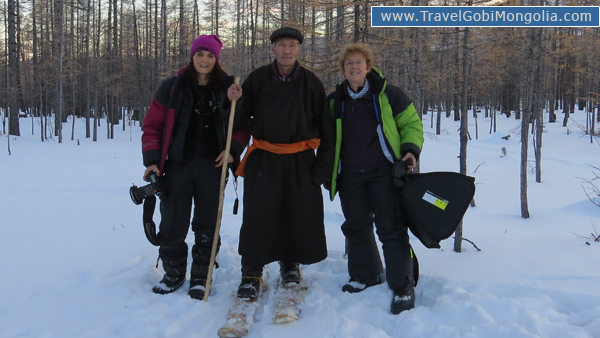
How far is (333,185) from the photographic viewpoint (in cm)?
366

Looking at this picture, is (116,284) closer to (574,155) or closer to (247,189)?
(247,189)

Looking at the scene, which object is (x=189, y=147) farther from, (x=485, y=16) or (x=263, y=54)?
(x=263, y=54)

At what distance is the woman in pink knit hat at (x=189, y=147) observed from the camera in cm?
353

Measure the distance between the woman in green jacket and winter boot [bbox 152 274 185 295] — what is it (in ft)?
5.19

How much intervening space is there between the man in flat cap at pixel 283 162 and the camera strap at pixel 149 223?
A: 83 centimetres

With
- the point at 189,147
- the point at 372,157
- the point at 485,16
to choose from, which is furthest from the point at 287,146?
the point at 485,16

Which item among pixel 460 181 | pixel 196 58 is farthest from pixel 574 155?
pixel 196 58

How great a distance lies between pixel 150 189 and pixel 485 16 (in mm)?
5986

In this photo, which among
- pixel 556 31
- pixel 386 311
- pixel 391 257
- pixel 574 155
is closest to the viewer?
pixel 386 311

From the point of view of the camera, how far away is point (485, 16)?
6520mm

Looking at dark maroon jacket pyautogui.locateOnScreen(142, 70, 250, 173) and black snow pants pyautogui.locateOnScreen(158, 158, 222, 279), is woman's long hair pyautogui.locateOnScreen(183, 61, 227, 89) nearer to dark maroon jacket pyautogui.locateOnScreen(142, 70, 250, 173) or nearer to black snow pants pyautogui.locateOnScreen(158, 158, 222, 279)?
dark maroon jacket pyautogui.locateOnScreen(142, 70, 250, 173)

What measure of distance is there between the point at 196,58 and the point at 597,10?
7.41m

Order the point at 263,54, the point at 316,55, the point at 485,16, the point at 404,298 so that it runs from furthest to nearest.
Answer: the point at 263,54 → the point at 316,55 → the point at 485,16 → the point at 404,298

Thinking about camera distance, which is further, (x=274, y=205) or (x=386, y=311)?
(x=274, y=205)
